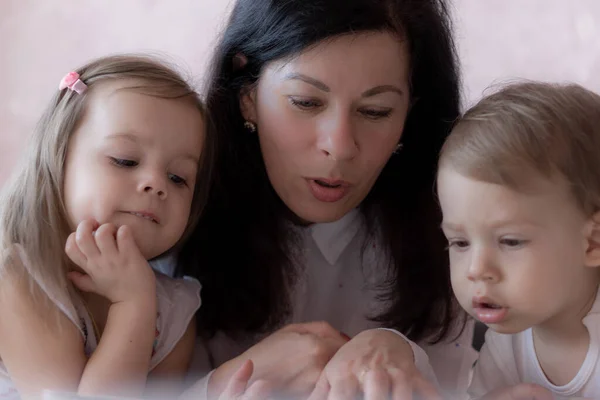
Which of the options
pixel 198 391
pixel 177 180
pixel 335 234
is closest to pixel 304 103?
pixel 177 180

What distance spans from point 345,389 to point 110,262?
0.34 m

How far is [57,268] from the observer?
0.99 metres

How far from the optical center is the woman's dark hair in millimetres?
1188

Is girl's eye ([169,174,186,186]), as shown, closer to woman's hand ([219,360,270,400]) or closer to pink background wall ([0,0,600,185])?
woman's hand ([219,360,270,400])

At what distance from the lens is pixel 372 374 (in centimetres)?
92

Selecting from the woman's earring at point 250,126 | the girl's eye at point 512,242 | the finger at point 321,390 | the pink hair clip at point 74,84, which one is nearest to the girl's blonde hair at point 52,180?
the pink hair clip at point 74,84

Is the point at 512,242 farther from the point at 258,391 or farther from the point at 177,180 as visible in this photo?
the point at 177,180

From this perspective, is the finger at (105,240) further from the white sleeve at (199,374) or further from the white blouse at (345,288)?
the white blouse at (345,288)

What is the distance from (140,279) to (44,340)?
140 millimetres

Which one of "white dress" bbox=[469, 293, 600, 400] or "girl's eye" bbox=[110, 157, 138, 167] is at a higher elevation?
"girl's eye" bbox=[110, 157, 138, 167]

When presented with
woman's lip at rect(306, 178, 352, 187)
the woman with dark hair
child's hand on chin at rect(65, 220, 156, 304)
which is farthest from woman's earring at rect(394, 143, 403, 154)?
child's hand on chin at rect(65, 220, 156, 304)

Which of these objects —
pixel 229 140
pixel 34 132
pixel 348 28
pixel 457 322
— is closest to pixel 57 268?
pixel 34 132

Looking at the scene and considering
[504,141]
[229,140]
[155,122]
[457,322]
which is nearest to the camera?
[504,141]

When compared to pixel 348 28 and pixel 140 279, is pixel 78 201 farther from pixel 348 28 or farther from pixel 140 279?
pixel 348 28
